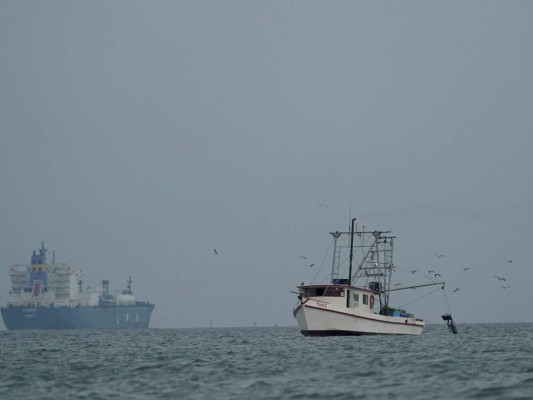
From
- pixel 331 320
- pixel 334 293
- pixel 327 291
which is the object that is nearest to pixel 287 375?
pixel 331 320

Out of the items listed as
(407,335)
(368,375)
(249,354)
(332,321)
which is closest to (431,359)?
(368,375)

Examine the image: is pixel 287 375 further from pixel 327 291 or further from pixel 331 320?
pixel 327 291

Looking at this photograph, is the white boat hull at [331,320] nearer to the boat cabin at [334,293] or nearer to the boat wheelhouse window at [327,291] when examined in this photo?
the boat cabin at [334,293]

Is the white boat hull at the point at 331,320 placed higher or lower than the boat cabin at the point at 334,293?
lower

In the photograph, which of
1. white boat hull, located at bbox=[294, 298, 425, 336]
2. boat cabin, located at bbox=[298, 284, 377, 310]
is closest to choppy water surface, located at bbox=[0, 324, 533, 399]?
white boat hull, located at bbox=[294, 298, 425, 336]

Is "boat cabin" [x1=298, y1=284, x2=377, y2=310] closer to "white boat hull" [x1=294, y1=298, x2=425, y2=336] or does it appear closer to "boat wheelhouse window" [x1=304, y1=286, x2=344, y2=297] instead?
"boat wheelhouse window" [x1=304, y1=286, x2=344, y2=297]

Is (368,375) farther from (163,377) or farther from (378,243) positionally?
(378,243)

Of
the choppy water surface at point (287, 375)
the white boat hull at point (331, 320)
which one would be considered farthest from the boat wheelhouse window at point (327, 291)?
the choppy water surface at point (287, 375)

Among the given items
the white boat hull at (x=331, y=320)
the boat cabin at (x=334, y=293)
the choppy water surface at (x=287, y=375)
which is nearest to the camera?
the choppy water surface at (x=287, y=375)

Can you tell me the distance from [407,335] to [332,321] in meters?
13.2

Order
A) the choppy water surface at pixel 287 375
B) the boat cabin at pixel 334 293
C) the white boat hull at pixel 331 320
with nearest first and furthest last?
the choppy water surface at pixel 287 375 < the white boat hull at pixel 331 320 < the boat cabin at pixel 334 293

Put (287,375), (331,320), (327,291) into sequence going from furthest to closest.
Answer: (327,291), (331,320), (287,375)

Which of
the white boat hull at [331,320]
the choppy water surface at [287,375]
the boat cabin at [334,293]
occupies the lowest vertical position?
the choppy water surface at [287,375]

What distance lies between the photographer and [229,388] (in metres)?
39.8
